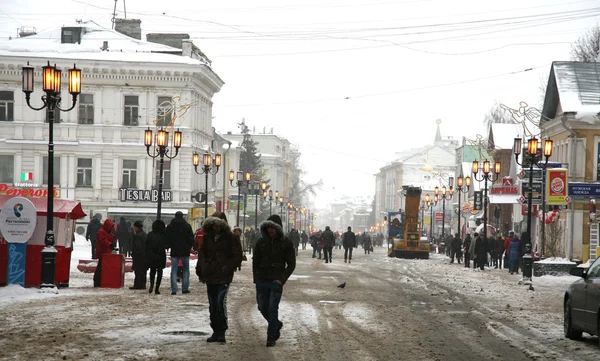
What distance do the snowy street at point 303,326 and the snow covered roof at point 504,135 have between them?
48.8 meters

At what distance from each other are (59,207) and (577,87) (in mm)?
34062

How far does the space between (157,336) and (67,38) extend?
1953 inches

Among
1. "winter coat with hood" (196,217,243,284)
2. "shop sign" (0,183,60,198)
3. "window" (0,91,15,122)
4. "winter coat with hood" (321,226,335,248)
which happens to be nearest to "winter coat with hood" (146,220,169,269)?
"winter coat with hood" (196,217,243,284)

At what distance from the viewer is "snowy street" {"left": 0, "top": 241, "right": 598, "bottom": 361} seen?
39.3 feet

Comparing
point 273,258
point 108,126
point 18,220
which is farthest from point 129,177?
point 273,258

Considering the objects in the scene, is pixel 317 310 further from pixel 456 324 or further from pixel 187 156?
pixel 187 156

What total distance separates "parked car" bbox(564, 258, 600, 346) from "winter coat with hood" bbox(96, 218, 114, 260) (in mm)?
11484

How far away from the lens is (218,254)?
1295 centimetres

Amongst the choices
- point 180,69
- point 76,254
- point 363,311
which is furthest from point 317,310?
point 180,69

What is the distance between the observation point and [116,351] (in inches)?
462

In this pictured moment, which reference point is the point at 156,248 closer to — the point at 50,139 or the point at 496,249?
the point at 50,139

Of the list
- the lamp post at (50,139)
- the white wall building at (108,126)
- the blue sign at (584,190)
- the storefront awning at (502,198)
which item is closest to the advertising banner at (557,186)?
the blue sign at (584,190)

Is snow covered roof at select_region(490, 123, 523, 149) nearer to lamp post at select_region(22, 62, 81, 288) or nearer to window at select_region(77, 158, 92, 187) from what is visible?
window at select_region(77, 158, 92, 187)

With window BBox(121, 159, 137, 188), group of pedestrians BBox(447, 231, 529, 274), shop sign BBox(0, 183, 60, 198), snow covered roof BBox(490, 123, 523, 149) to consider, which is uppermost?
snow covered roof BBox(490, 123, 523, 149)
